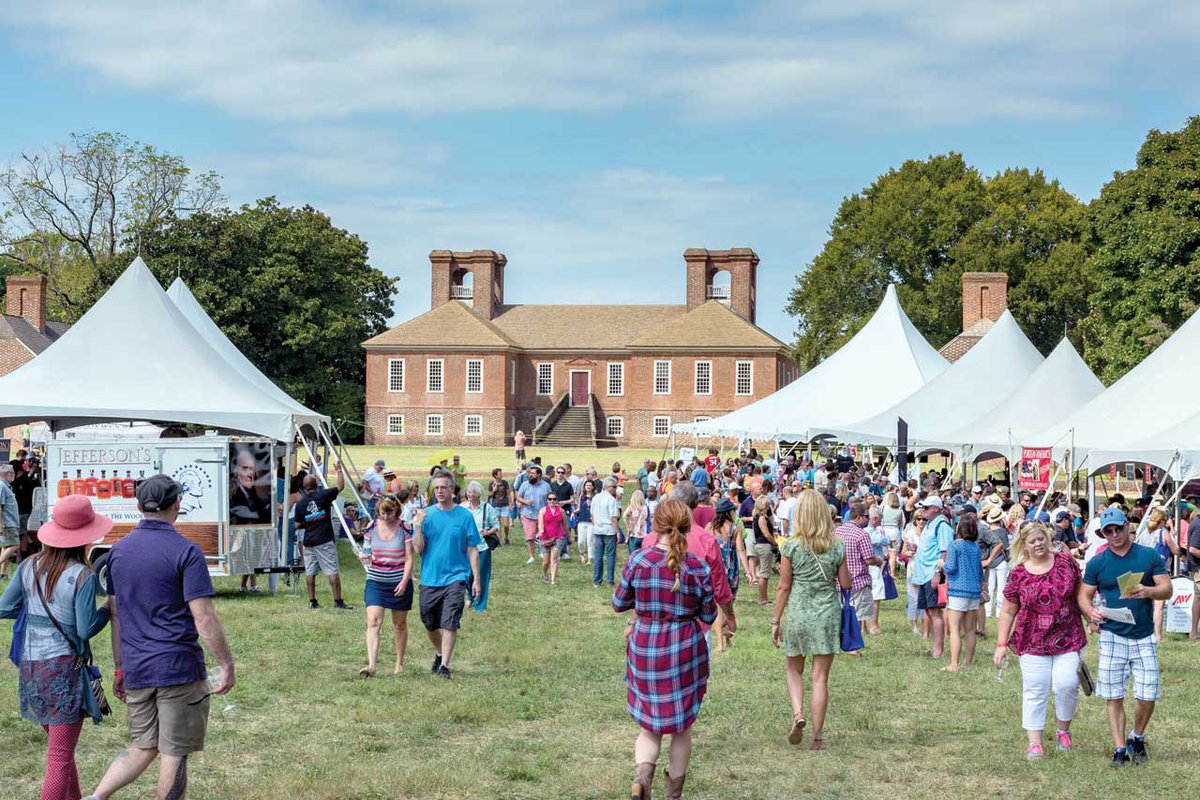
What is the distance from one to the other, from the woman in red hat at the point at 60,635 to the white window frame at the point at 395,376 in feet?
213

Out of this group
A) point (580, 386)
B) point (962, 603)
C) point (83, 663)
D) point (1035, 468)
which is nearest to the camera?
point (83, 663)

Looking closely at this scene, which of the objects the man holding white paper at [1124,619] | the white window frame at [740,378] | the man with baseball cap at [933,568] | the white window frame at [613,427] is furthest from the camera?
the white window frame at [613,427]

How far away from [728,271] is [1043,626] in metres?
66.7

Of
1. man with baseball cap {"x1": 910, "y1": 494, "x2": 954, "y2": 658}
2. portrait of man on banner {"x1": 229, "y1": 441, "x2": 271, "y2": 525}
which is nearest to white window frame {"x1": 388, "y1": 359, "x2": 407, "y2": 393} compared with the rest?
portrait of man on banner {"x1": 229, "y1": 441, "x2": 271, "y2": 525}

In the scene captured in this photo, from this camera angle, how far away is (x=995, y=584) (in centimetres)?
1406

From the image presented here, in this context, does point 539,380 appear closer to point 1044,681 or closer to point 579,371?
point 579,371

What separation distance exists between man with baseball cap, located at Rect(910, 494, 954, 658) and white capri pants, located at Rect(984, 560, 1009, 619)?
1.51m

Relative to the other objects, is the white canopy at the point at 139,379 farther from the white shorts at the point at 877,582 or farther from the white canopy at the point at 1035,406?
the white canopy at the point at 1035,406

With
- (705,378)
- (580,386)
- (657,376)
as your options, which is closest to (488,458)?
(657,376)

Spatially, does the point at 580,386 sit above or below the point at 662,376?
below

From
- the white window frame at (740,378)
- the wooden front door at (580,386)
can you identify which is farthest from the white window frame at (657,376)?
the wooden front door at (580,386)

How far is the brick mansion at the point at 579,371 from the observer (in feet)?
228

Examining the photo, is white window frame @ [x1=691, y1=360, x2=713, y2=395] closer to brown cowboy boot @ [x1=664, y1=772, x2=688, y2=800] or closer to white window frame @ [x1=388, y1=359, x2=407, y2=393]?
white window frame @ [x1=388, y1=359, x2=407, y2=393]

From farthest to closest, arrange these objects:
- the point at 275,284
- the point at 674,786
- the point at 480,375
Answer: the point at 480,375 → the point at 275,284 → the point at 674,786
